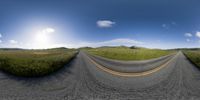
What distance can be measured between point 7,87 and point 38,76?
297 cm

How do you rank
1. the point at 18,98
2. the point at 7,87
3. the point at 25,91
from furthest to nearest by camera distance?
the point at 7,87, the point at 25,91, the point at 18,98

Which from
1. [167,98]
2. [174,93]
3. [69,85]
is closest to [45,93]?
[69,85]

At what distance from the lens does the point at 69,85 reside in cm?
1009

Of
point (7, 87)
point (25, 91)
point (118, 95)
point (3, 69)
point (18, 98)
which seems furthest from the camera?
point (3, 69)

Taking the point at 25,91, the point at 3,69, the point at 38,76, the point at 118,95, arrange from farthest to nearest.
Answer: the point at 3,69, the point at 38,76, the point at 25,91, the point at 118,95

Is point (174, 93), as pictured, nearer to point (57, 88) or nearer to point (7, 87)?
point (57, 88)

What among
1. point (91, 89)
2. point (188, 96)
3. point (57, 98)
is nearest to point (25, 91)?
point (57, 98)

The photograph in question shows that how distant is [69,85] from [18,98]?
9.75 feet

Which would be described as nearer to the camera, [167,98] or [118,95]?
[167,98]

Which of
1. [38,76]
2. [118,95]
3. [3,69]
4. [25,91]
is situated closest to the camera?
[118,95]

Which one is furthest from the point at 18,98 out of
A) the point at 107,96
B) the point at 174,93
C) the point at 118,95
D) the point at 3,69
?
the point at 3,69

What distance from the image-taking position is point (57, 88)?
9.41 metres

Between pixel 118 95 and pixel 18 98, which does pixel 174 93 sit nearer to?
pixel 118 95

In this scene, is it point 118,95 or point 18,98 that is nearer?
point 18,98
